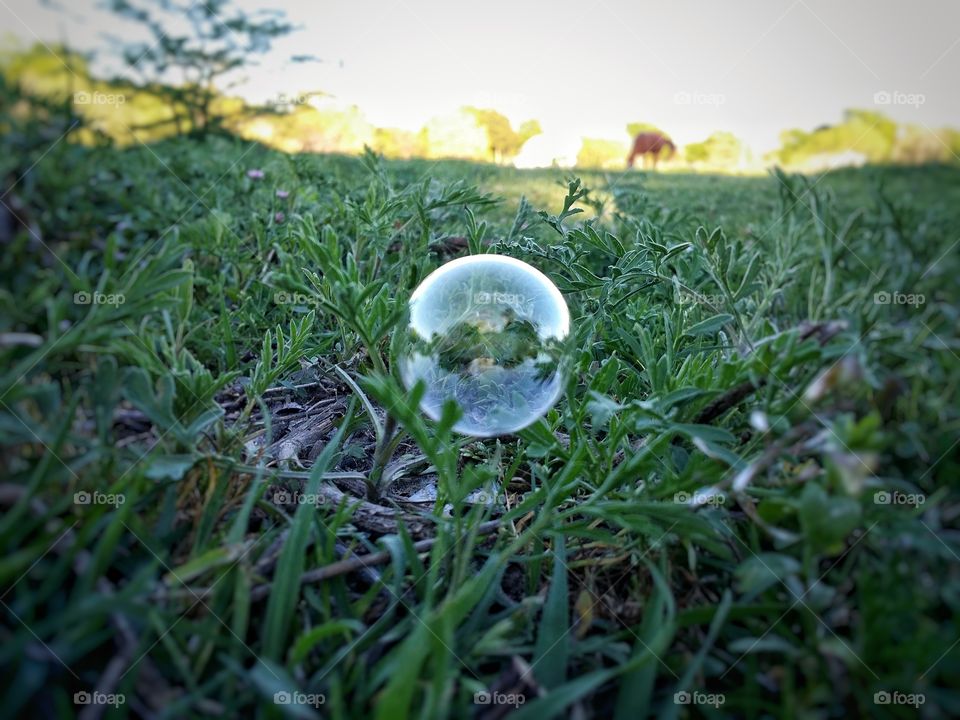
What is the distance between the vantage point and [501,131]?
4.19 meters

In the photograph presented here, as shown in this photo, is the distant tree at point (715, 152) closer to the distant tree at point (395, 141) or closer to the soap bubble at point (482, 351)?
the distant tree at point (395, 141)

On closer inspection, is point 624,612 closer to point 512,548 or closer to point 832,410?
point 512,548

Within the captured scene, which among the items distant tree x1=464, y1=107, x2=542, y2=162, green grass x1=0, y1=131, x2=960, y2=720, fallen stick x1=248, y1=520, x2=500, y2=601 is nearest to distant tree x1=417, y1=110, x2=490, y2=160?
distant tree x1=464, y1=107, x2=542, y2=162

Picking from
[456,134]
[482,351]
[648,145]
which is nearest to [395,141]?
[456,134]

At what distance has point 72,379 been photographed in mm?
1456

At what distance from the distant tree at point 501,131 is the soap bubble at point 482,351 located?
2247mm

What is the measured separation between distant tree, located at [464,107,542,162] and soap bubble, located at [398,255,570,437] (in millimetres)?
2247

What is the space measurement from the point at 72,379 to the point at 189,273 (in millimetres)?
449

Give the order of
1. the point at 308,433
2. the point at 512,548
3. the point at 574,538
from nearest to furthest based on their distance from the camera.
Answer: the point at 512,548
the point at 574,538
the point at 308,433

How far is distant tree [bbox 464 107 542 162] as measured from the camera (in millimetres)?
3778

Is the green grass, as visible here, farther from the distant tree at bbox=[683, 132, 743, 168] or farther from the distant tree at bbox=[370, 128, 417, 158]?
the distant tree at bbox=[683, 132, 743, 168]

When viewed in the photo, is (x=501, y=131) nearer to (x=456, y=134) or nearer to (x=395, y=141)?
(x=456, y=134)

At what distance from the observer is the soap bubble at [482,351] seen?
152cm

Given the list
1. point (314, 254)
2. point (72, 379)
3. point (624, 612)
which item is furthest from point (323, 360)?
point (624, 612)
